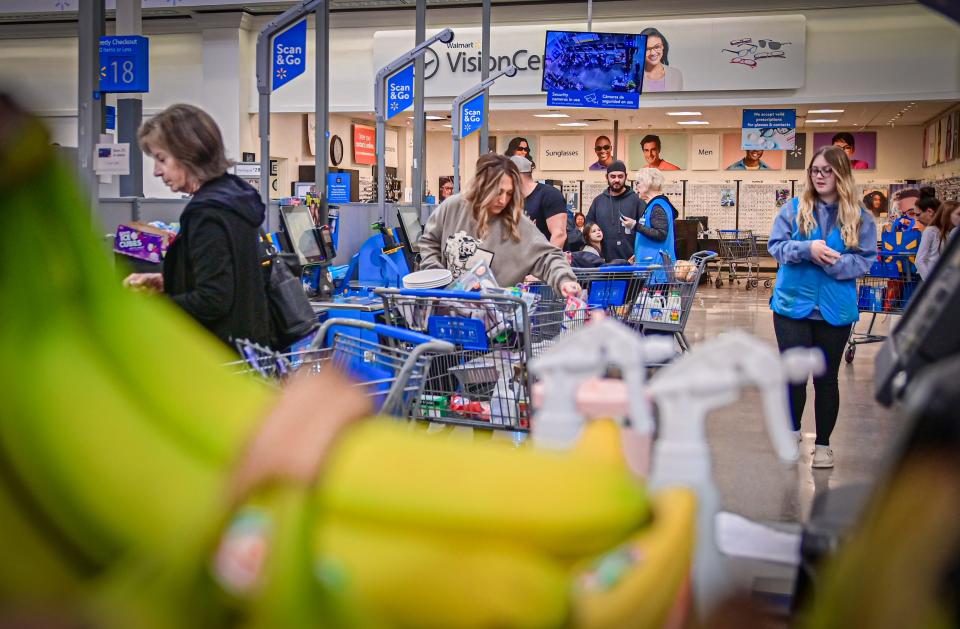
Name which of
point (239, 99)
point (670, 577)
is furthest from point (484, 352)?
point (239, 99)

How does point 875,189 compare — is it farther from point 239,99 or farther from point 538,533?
point 538,533

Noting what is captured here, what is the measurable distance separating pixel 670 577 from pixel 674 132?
2485 centimetres

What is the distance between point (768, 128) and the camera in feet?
64.3

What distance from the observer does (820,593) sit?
59 cm

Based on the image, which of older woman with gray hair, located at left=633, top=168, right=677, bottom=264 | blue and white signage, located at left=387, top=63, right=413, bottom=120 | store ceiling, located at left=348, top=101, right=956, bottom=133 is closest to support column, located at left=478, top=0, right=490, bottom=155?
blue and white signage, located at left=387, top=63, right=413, bottom=120

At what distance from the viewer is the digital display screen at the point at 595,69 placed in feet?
52.5

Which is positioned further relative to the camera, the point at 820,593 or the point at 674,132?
the point at 674,132

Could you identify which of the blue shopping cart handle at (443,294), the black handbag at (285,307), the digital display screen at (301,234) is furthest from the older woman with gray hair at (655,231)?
the black handbag at (285,307)

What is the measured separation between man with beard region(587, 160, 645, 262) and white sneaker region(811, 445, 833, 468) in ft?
12.6

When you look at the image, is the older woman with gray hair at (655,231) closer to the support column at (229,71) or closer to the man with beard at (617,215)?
the man with beard at (617,215)

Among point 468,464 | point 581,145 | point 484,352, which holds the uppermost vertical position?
point 581,145

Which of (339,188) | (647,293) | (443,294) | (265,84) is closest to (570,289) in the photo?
(443,294)

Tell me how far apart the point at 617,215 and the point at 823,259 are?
165 inches

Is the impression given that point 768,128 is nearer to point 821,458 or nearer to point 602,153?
point 602,153
